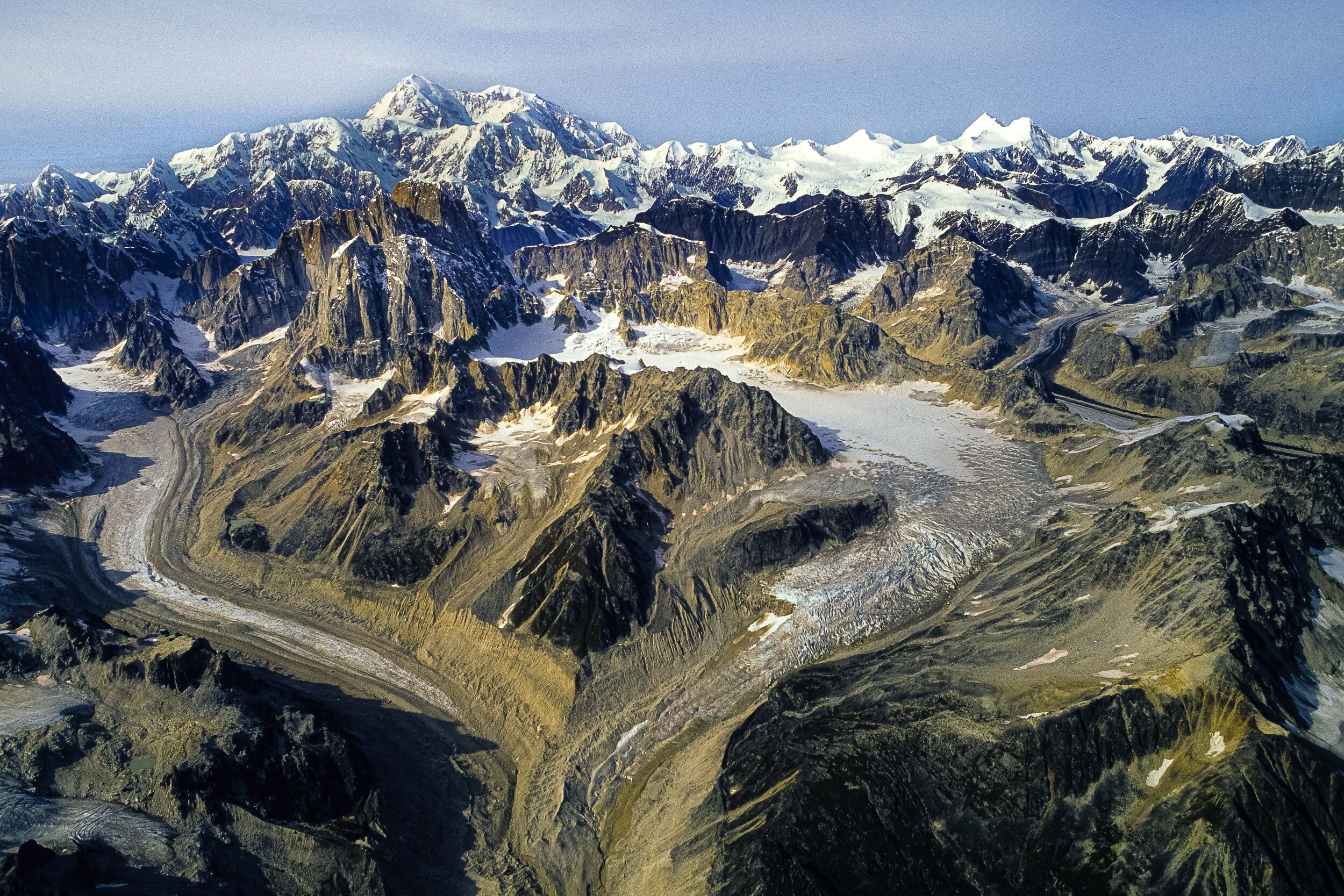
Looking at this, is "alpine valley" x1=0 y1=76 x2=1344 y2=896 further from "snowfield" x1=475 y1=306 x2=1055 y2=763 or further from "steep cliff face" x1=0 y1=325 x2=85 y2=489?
"steep cliff face" x1=0 y1=325 x2=85 y2=489

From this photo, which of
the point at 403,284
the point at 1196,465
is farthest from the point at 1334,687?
the point at 403,284

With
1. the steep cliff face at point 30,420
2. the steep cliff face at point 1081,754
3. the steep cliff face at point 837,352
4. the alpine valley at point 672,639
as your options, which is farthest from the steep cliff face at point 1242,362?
the steep cliff face at point 30,420

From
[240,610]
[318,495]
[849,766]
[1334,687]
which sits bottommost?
[240,610]

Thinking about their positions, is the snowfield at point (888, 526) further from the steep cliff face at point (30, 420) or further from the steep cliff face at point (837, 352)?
the steep cliff face at point (30, 420)

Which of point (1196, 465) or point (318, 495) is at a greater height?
point (1196, 465)

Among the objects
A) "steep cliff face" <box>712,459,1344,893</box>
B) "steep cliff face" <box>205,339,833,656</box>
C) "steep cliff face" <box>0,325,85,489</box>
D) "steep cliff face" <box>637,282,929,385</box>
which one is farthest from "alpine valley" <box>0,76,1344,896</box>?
"steep cliff face" <box>637,282,929,385</box>

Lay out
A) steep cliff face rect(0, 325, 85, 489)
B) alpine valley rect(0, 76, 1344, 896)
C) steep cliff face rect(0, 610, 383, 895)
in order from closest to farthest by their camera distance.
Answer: steep cliff face rect(0, 610, 383, 895) → alpine valley rect(0, 76, 1344, 896) → steep cliff face rect(0, 325, 85, 489)

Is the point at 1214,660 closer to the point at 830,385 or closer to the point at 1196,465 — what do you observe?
the point at 1196,465

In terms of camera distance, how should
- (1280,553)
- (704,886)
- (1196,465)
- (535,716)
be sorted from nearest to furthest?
(704,886) < (1280,553) < (535,716) < (1196,465)
